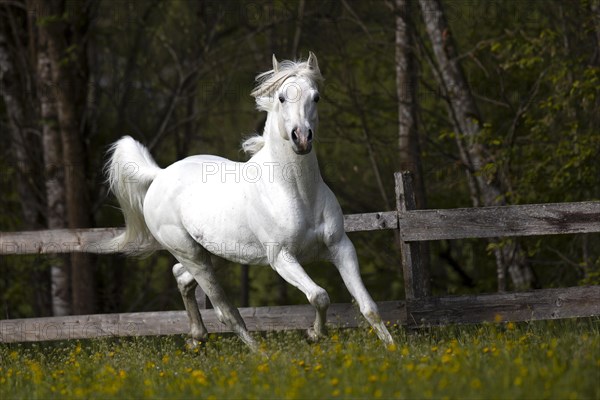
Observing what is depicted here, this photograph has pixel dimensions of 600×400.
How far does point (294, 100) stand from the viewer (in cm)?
598

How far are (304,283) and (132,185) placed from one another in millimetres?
2484

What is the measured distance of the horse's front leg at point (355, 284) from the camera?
599 cm

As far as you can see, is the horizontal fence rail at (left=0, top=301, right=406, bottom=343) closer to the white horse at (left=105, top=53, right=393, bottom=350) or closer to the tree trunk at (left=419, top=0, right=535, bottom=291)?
the white horse at (left=105, top=53, right=393, bottom=350)

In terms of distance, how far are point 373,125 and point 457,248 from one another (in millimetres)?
2515

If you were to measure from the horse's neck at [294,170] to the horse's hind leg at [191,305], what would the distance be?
1.72 metres

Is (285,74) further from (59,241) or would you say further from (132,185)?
(59,241)

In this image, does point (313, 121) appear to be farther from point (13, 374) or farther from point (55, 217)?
point (55, 217)

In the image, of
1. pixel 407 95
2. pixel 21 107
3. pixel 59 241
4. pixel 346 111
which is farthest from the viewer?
pixel 21 107

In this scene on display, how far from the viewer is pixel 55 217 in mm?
13078

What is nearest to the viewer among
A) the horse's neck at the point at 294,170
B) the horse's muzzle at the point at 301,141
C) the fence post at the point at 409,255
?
the horse's muzzle at the point at 301,141

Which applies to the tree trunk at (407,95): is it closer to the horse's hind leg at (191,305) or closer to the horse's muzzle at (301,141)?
the horse's hind leg at (191,305)

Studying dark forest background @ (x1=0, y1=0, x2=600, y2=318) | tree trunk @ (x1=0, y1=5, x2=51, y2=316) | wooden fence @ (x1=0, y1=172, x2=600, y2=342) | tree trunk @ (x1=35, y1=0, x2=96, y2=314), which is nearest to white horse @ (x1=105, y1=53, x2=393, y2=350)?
wooden fence @ (x1=0, y1=172, x2=600, y2=342)

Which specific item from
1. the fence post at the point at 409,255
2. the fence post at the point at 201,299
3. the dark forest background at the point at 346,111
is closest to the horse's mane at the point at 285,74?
the fence post at the point at 409,255

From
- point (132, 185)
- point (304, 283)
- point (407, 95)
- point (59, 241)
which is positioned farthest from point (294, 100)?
point (407, 95)
